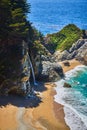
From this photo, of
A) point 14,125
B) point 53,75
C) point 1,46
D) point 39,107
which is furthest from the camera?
point 53,75

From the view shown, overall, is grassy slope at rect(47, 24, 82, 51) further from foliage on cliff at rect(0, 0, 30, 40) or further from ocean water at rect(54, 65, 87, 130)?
foliage on cliff at rect(0, 0, 30, 40)

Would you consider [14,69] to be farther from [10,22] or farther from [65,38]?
[65,38]

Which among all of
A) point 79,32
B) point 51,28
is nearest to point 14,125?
point 79,32

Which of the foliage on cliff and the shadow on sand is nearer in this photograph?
the shadow on sand

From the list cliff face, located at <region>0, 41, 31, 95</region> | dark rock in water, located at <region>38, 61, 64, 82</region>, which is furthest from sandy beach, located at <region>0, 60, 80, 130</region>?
dark rock in water, located at <region>38, 61, 64, 82</region>

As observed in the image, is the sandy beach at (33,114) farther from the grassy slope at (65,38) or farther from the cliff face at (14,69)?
the grassy slope at (65,38)

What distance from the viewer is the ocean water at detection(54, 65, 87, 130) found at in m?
41.1

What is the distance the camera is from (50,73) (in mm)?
60156

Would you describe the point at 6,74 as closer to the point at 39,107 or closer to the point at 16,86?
the point at 16,86

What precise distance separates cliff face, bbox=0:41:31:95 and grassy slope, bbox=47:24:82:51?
3892 centimetres

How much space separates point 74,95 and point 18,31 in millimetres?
12608

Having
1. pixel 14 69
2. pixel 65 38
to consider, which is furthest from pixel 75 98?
pixel 65 38

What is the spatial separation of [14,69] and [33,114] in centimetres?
866

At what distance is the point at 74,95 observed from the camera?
5138 cm
